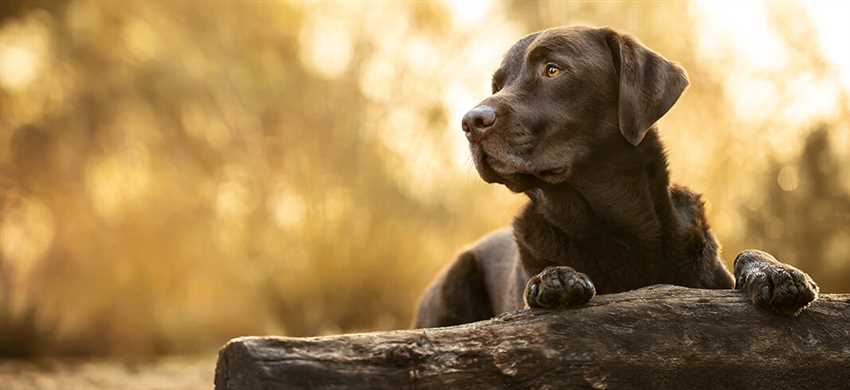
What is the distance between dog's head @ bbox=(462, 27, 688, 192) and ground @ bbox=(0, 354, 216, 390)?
3707mm

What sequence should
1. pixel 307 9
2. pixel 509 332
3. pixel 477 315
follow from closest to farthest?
pixel 509 332, pixel 477 315, pixel 307 9

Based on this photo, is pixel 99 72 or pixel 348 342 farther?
pixel 99 72

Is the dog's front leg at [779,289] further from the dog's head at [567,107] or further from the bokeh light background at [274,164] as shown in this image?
the bokeh light background at [274,164]

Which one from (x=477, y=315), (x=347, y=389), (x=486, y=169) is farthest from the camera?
(x=477, y=315)

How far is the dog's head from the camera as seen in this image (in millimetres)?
3844

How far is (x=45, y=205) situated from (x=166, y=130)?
127 centimetres

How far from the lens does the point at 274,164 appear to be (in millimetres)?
9789

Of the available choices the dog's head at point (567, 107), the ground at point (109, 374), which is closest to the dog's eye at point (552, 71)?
the dog's head at point (567, 107)

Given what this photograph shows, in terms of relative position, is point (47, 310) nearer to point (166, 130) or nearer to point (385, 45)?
point (166, 130)

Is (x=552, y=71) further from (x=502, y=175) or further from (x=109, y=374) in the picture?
(x=109, y=374)

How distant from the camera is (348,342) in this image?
8.73ft

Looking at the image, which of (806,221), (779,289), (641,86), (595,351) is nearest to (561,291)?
(595,351)

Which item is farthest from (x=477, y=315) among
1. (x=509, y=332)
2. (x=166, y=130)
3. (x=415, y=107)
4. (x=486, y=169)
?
(x=166, y=130)

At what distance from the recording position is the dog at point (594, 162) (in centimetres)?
388
